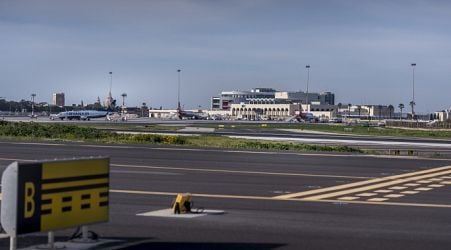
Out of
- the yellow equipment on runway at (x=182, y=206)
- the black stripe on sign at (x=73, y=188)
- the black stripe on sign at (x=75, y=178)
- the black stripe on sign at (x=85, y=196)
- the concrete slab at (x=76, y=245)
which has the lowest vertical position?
the concrete slab at (x=76, y=245)

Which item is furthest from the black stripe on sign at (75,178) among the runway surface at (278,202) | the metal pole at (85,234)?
the runway surface at (278,202)

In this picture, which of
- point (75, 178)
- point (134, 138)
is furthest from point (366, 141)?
point (75, 178)

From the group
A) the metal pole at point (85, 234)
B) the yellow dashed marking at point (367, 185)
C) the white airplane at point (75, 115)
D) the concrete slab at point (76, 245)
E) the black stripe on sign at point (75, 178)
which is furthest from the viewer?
the white airplane at point (75, 115)

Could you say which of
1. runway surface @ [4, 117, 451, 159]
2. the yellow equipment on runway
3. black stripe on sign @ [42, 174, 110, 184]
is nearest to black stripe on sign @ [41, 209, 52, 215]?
black stripe on sign @ [42, 174, 110, 184]

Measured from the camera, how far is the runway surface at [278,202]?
15.1 metres

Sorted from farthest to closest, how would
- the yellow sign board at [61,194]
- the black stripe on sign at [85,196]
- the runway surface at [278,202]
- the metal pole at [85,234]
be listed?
1. the runway surface at [278,202]
2. the metal pole at [85,234]
3. the black stripe on sign at [85,196]
4. the yellow sign board at [61,194]

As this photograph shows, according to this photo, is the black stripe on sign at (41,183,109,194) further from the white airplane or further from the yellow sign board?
the white airplane

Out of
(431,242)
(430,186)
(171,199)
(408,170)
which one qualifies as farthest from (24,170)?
(408,170)

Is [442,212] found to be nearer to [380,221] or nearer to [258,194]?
[380,221]

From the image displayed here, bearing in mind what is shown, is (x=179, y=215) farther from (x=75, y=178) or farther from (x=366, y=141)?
(x=366, y=141)

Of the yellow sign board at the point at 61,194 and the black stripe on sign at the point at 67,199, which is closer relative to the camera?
the yellow sign board at the point at 61,194

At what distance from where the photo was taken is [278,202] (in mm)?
20719

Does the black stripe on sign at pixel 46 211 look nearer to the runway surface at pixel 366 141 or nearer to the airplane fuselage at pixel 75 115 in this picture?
the runway surface at pixel 366 141

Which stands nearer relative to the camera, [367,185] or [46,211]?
[46,211]
